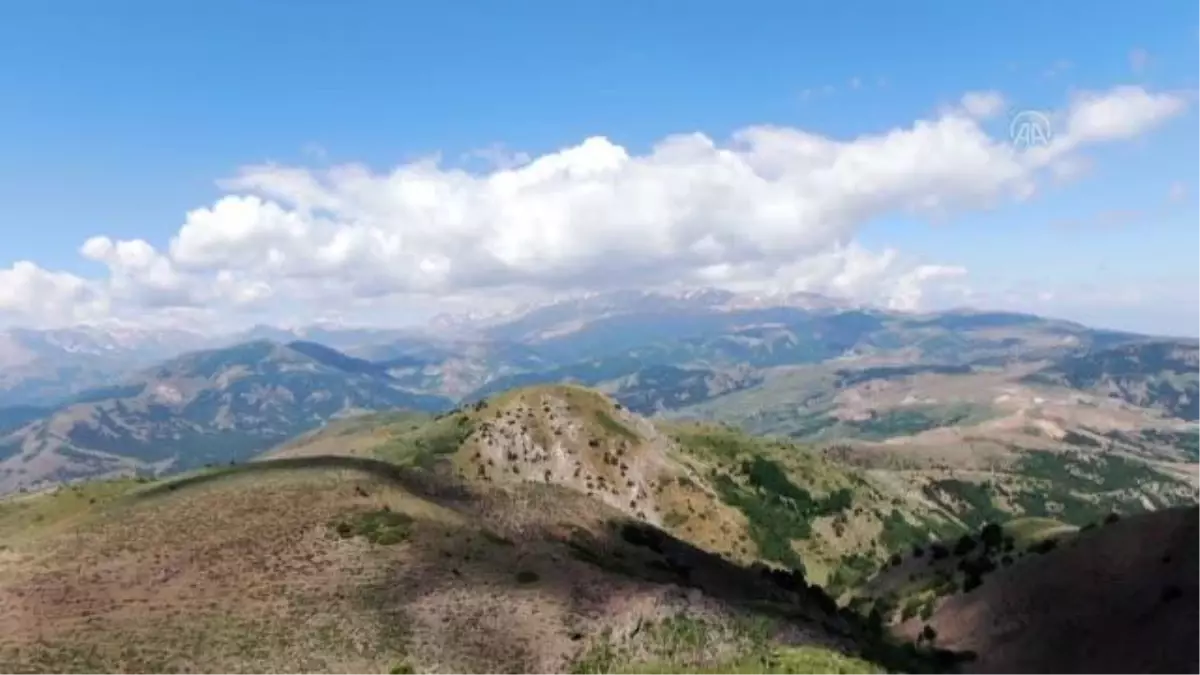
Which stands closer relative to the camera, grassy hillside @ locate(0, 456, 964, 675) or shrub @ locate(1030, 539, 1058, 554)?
grassy hillside @ locate(0, 456, 964, 675)

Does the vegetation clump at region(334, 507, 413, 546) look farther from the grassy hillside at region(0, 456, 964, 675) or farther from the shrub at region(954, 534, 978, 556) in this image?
the shrub at region(954, 534, 978, 556)

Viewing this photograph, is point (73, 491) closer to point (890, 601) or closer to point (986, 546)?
point (890, 601)

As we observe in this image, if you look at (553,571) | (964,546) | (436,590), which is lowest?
(964,546)

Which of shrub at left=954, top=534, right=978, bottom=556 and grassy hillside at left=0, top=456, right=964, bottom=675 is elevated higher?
grassy hillside at left=0, top=456, right=964, bottom=675

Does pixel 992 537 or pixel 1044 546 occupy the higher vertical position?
pixel 1044 546

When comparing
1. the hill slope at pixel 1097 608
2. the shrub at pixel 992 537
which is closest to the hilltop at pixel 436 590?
the hill slope at pixel 1097 608

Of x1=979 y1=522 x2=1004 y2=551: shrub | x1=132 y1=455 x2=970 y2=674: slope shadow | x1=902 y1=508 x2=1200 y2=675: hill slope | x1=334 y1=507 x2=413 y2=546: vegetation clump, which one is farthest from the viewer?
x1=979 y1=522 x2=1004 y2=551: shrub

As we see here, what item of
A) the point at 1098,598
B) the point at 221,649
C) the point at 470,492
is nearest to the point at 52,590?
the point at 221,649

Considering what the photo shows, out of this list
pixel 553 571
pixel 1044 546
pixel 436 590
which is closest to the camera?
pixel 436 590

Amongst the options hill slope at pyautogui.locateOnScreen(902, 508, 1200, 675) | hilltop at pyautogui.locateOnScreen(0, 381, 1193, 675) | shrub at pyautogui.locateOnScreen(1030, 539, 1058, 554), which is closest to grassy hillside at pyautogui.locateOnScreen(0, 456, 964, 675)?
hilltop at pyautogui.locateOnScreen(0, 381, 1193, 675)

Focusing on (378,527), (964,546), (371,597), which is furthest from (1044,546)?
(371,597)

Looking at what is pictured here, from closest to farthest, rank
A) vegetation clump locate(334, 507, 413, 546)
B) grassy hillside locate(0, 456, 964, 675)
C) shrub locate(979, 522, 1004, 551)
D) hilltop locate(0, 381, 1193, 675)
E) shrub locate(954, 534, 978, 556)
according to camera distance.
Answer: grassy hillside locate(0, 456, 964, 675) < hilltop locate(0, 381, 1193, 675) < vegetation clump locate(334, 507, 413, 546) < shrub locate(979, 522, 1004, 551) < shrub locate(954, 534, 978, 556)

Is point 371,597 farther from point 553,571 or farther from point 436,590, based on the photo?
point 553,571

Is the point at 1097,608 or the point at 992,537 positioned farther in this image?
the point at 992,537
